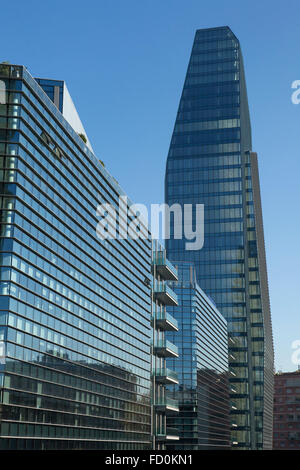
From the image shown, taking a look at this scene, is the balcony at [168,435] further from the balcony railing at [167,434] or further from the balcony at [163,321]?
the balcony at [163,321]

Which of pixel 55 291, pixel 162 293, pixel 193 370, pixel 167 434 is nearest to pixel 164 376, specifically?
pixel 162 293

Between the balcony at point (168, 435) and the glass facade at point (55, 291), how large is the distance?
12.4 metres

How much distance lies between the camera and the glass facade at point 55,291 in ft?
136

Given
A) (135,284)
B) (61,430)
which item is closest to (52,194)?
(61,430)

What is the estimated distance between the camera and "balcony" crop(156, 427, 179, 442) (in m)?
80.2

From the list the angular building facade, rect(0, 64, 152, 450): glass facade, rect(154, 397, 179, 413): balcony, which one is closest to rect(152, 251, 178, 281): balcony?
rect(0, 64, 152, 450): glass facade

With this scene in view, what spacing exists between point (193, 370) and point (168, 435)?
19681mm

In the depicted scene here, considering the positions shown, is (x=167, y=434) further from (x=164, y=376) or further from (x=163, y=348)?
(x=163, y=348)

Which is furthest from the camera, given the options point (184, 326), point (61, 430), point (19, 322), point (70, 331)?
point (184, 326)

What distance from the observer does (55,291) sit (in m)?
48.4

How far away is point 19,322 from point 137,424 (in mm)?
33784

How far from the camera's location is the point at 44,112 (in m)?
47.8
